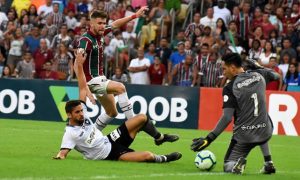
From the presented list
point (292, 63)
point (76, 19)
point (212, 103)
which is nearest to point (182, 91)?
point (212, 103)

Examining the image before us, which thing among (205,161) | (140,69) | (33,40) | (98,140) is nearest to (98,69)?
(98,140)

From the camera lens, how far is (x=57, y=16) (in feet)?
91.7

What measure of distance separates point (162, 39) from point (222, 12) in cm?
202

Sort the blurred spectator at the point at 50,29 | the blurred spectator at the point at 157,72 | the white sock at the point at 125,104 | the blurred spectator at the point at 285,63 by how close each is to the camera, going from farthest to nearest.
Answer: the blurred spectator at the point at 50,29, the blurred spectator at the point at 157,72, the blurred spectator at the point at 285,63, the white sock at the point at 125,104

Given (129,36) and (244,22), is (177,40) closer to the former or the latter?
(129,36)

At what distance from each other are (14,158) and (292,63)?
11.4 m

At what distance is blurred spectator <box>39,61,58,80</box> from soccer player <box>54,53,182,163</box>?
12.5m

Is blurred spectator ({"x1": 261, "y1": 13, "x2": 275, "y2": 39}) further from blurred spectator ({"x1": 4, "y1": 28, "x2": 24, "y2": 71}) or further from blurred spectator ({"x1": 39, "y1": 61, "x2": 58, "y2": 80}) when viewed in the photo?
blurred spectator ({"x1": 4, "y1": 28, "x2": 24, "y2": 71})

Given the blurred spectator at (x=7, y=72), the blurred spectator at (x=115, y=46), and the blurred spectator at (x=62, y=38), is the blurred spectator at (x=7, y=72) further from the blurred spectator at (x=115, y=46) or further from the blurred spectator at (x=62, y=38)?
the blurred spectator at (x=115, y=46)

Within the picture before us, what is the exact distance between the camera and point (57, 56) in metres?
25.9

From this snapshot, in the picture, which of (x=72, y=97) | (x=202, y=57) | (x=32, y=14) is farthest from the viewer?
(x=32, y=14)

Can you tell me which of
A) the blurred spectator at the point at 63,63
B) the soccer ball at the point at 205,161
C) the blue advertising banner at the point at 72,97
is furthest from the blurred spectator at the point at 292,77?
the soccer ball at the point at 205,161

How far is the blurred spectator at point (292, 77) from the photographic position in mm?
22703

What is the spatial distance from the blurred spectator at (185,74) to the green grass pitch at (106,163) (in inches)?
202
